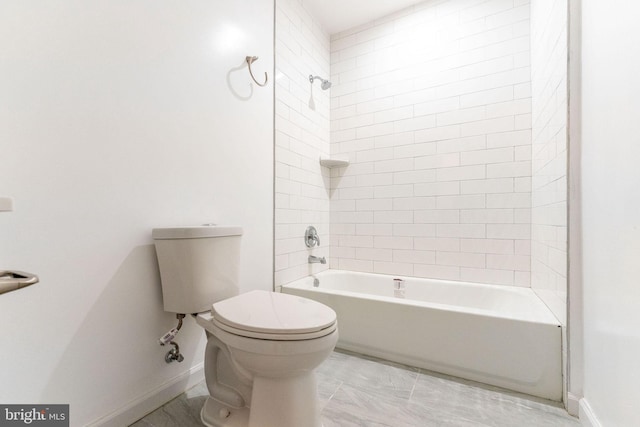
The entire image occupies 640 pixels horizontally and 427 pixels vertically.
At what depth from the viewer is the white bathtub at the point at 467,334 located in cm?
131

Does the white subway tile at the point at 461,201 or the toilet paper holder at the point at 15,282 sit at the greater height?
the white subway tile at the point at 461,201

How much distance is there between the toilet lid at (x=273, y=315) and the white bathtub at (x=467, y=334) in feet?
2.18

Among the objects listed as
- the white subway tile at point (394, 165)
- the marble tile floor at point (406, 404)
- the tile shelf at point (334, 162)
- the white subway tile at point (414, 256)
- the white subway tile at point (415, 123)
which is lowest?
the marble tile floor at point (406, 404)

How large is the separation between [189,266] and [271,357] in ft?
1.69

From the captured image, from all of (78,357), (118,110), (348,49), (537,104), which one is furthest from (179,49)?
(537,104)

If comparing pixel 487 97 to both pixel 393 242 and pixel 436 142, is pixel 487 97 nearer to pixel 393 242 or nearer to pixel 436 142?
pixel 436 142

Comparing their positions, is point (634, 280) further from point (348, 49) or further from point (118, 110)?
point (348, 49)

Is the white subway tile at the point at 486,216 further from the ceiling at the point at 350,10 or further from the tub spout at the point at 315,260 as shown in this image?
the ceiling at the point at 350,10

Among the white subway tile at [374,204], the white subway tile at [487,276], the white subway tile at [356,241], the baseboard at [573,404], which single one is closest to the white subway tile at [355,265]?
the white subway tile at [356,241]

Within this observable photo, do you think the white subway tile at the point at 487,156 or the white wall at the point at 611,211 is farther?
the white subway tile at the point at 487,156

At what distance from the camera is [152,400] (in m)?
1.19

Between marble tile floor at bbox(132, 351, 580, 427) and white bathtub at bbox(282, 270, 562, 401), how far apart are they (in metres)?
0.07

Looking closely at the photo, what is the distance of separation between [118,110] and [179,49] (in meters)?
0.45

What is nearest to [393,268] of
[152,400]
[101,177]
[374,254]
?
[374,254]
